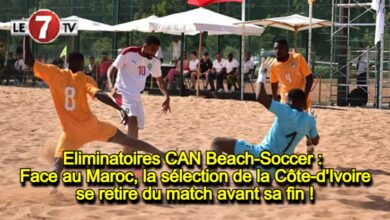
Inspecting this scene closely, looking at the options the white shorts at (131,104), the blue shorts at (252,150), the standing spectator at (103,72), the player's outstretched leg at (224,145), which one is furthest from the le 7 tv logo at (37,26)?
the standing spectator at (103,72)

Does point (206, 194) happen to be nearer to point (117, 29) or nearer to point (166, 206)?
point (166, 206)

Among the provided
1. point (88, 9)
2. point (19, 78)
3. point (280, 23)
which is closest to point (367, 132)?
point (280, 23)

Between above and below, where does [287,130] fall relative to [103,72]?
below

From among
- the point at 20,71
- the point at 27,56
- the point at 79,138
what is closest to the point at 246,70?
the point at 20,71

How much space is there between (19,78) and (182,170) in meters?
18.9

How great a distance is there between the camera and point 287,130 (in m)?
5.95

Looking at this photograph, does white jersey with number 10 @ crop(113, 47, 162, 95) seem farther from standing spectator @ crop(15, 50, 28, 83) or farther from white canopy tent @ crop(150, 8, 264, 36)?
standing spectator @ crop(15, 50, 28, 83)

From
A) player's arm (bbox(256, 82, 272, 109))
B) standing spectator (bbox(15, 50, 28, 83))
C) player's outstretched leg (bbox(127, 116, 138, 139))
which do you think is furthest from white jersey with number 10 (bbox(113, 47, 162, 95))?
standing spectator (bbox(15, 50, 28, 83))

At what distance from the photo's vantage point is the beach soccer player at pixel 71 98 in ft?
20.1

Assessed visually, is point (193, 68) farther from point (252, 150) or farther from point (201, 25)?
point (252, 150)

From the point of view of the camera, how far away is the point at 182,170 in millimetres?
7219

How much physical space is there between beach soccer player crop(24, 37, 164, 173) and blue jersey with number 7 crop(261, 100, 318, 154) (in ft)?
4.84

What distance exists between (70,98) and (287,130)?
2.00m

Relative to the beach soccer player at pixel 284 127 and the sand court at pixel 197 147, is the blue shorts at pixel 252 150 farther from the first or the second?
the sand court at pixel 197 147
